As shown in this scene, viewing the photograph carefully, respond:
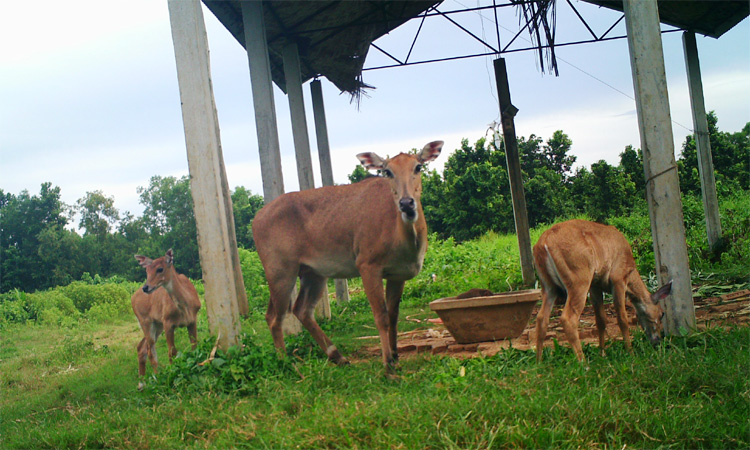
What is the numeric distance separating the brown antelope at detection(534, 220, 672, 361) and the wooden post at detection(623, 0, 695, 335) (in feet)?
0.62

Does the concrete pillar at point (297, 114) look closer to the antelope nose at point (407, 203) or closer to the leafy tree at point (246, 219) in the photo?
the antelope nose at point (407, 203)

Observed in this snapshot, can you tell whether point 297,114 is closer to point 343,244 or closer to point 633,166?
point 343,244

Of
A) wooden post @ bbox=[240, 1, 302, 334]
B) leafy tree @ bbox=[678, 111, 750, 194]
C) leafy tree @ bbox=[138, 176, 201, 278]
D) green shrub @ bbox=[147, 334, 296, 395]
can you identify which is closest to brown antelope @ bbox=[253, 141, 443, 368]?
green shrub @ bbox=[147, 334, 296, 395]

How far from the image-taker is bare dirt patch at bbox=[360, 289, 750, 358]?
21.3 ft

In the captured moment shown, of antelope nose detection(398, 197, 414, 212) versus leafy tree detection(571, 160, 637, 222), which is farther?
leafy tree detection(571, 160, 637, 222)

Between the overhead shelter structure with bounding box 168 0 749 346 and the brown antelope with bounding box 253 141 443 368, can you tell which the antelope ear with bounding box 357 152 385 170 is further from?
the overhead shelter structure with bounding box 168 0 749 346

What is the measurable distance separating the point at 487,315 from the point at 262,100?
4.26 metres

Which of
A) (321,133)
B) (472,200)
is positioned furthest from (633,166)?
(321,133)

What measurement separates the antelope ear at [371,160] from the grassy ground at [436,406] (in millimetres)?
1959

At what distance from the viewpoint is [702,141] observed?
12.7m

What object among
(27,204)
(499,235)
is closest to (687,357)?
(499,235)

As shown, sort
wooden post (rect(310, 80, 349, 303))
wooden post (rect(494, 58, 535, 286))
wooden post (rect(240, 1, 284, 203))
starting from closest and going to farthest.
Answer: wooden post (rect(240, 1, 284, 203)) < wooden post (rect(494, 58, 535, 286)) < wooden post (rect(310, 80, 349, 303))

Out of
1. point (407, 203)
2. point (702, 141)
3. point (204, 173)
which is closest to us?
point (407, 203)

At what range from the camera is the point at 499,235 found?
22.6 m
